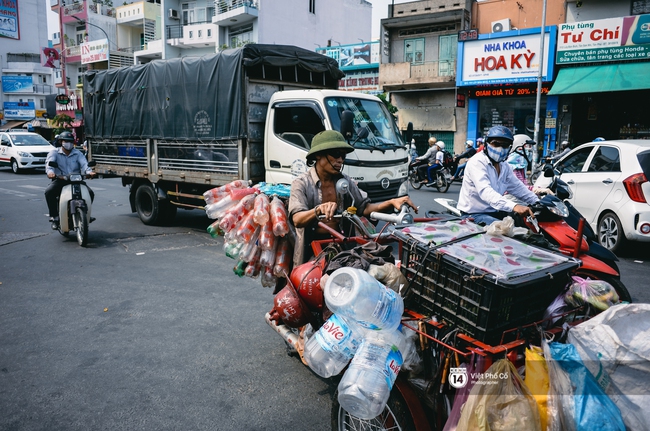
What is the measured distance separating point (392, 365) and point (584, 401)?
73cm

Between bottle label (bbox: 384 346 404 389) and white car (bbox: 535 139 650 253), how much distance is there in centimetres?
590

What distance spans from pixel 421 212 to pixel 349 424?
27.7ft

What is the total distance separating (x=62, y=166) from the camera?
25.9 feet

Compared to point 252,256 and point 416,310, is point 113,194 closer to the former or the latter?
point 252,256

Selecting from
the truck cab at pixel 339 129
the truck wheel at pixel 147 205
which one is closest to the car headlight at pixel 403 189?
the truck cab at pixel 339 129

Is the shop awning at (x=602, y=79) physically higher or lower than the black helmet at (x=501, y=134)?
higher

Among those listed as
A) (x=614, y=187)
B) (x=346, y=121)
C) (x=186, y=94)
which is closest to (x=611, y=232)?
(x=614, y=187)

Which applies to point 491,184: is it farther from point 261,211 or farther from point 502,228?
point 261,211

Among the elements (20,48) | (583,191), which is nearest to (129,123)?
(583,191)

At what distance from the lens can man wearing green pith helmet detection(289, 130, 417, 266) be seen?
3244 mm

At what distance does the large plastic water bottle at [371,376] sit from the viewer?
200 centimetres

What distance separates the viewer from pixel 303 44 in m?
36.4

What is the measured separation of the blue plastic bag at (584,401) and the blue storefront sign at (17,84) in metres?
63.9

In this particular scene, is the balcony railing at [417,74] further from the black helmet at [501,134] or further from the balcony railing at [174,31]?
the black helmet at [501,134]
